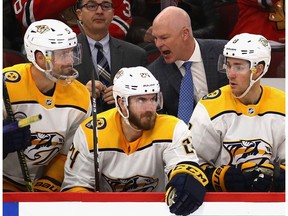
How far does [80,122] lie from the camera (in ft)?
14.1

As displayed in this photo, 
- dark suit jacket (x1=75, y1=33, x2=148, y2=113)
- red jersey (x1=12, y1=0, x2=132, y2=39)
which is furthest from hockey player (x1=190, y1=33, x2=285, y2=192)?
red jersey (x1=12, y1=0, x2=132, y2=39)

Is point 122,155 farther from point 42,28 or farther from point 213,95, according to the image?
point 42,28

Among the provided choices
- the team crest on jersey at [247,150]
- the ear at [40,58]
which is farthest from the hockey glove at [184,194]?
the ear at [40,58]

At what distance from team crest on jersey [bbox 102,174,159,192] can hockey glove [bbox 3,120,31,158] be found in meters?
0.34

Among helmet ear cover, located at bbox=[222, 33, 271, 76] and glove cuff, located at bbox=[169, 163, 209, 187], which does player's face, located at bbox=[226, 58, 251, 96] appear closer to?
helmet ear cover, located at bbox=[222, 33, 271, 76]

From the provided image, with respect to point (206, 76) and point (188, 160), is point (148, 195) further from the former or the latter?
point (206, 76)

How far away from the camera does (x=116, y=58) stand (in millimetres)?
4664

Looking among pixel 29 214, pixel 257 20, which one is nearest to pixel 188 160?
pixel 29 214

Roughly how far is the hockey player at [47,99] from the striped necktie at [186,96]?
1.41 ft

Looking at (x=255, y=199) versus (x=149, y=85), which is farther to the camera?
(x=149, y=85)

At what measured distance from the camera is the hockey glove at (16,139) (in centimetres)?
396

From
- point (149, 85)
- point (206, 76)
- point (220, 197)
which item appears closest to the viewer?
point (220, 197)

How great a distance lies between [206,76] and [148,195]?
0.95m

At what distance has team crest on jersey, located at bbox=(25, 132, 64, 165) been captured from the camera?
4246 mm
